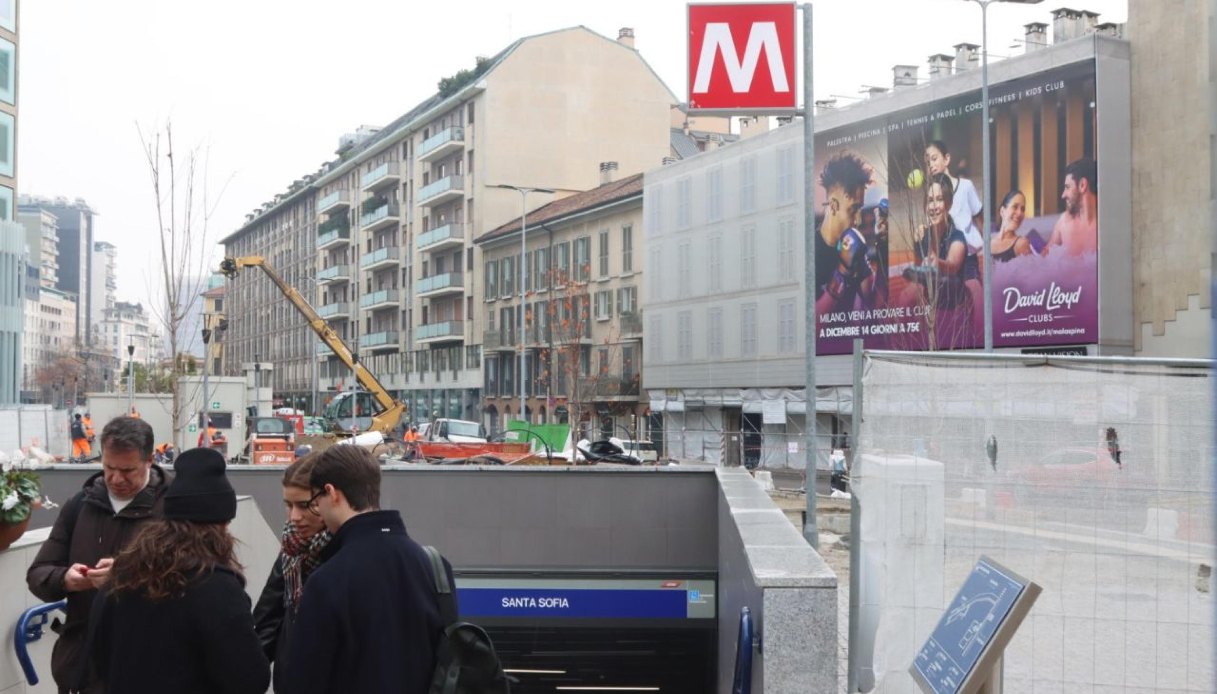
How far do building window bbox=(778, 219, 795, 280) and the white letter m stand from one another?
34208 mm

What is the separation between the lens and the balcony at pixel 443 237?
2963 inches

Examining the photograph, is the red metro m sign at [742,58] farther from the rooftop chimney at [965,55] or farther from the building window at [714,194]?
the building window at [714,194]

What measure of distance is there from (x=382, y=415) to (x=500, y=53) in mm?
39557

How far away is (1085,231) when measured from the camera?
35.2m

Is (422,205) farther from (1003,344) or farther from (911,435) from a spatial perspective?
(911,435)

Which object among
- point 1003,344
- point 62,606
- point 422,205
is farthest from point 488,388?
point 62,606

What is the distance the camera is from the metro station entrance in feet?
50.0

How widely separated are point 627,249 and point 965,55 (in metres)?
19.5

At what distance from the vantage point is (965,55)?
45.5m

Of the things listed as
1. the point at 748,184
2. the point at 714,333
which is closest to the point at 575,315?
the point at 714,333

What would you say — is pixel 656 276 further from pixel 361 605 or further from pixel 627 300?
pixel 361 605

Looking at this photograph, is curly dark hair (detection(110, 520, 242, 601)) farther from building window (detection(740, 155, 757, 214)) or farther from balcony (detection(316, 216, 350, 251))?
balcony (detection(316, 216, 350, 251))

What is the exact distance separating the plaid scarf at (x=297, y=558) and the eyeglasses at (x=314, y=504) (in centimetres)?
13

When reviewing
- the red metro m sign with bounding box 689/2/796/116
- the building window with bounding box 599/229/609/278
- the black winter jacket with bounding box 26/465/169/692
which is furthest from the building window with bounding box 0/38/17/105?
the black winter jacket with bounding box 26/465/169/692
